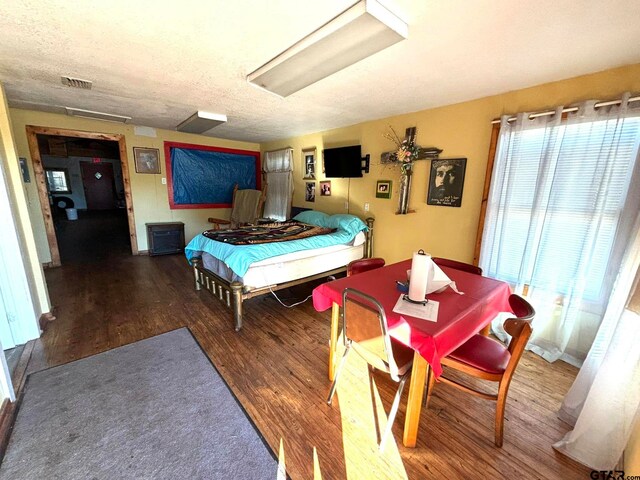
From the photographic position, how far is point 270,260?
8.60ft

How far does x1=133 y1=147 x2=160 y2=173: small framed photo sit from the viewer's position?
459cm

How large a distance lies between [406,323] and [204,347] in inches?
71.5

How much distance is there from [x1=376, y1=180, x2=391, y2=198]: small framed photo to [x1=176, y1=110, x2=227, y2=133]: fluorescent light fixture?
7.80ft

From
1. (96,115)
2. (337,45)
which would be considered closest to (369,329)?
(337,45)

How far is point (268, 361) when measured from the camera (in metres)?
2.07

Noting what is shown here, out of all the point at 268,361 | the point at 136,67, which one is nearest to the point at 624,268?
the point at 268,361

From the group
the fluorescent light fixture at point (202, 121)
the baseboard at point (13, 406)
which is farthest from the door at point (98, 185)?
the baseboard at point (13, 406)

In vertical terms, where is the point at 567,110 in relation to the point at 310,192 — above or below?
above

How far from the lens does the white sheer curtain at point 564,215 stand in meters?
1.87

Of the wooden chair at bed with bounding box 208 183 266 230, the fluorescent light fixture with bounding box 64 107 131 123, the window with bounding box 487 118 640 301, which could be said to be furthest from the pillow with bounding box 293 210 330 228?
the fluorescent light fixture with bounding box 64 107 131 123

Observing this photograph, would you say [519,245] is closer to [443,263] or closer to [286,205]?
[443,263]

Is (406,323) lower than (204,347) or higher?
higher

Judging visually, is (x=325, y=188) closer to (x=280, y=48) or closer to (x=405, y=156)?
(x=405, y=156)

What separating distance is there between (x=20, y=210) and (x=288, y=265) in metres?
2.59
